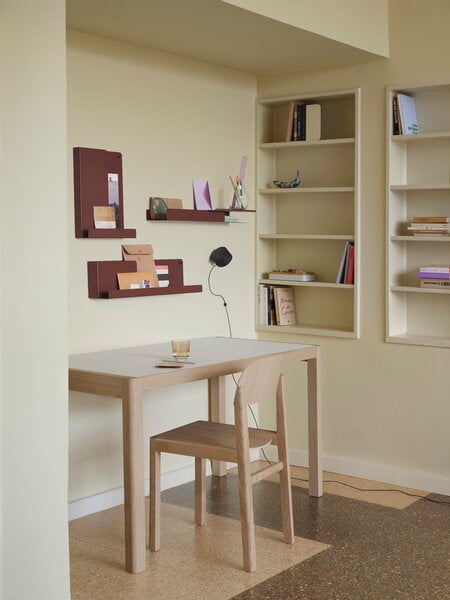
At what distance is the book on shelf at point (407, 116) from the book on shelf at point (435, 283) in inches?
30.9

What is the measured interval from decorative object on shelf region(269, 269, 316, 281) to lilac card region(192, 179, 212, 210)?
62 centimetres

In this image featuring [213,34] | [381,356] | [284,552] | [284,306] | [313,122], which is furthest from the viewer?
[284,306]

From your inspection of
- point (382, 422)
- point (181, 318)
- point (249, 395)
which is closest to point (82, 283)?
point (181, 318)

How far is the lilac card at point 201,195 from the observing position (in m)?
4.75

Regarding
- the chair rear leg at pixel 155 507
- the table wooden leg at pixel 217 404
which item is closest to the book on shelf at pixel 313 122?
the table wooden leg at pixel 217 404

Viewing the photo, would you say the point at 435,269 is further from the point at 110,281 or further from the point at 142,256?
the point at 110,281

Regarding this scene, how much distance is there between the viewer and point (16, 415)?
273cm

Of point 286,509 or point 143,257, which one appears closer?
point 286,509

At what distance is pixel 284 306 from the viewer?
5168 mm

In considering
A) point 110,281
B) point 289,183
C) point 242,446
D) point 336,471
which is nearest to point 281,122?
point 289,183

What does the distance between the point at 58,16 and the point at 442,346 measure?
8.64 feet

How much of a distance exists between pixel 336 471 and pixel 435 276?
1241mm

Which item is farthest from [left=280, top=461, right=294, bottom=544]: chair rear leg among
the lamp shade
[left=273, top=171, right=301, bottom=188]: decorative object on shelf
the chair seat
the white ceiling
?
the white ceiling

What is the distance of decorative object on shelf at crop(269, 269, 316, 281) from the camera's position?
502 centimetres
